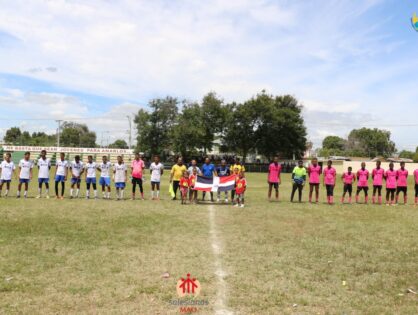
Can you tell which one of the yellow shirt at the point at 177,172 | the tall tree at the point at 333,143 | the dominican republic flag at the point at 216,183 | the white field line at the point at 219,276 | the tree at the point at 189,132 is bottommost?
the white field line at the point at 219,276

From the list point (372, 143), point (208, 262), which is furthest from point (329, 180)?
point (372, 143)

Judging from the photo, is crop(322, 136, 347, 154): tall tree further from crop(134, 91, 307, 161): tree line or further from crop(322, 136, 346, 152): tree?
crop(134, 91, 307, 161): tree line

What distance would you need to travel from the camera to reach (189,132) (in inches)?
2603

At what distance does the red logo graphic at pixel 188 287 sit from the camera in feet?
19.3

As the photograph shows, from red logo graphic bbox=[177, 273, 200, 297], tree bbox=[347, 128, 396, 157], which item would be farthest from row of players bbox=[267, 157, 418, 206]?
tree bbox=[347, 128, 396, 157]

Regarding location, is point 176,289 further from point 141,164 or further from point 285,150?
point 285,150

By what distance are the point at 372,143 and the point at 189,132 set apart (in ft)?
255

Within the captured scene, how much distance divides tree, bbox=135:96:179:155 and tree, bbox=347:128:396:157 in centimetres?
7293

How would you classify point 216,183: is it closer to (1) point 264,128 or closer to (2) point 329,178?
(2) point 329,178

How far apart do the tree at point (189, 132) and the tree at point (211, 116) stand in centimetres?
85

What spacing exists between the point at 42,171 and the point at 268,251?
40.5 ft

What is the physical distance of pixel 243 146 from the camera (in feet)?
231

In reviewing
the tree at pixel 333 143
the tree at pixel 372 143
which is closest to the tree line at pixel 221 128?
the tree at pixel 372 143

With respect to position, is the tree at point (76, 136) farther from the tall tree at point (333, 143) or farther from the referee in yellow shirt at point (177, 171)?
the referee in yellow shirt at point (177, 171)
